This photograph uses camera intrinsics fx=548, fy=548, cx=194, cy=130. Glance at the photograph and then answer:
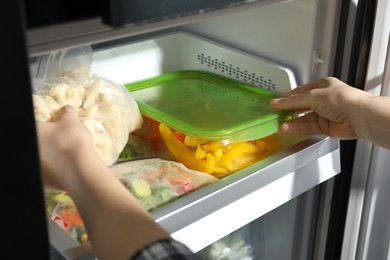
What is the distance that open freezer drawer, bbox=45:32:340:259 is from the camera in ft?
2.46

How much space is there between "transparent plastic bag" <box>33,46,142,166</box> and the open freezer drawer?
92 millimetres

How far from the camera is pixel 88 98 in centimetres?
87

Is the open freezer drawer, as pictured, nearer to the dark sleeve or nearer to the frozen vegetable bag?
the frozen vegetable bag

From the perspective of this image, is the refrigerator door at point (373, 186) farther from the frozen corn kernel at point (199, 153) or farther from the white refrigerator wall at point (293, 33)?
the frozen corn kernel at point (199, 153)

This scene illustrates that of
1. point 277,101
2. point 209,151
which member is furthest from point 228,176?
point 277,101

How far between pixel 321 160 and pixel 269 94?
0.17 meters

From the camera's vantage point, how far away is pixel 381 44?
0.94 m

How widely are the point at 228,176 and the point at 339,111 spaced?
0.21 meters

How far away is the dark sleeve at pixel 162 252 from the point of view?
21.3 inches

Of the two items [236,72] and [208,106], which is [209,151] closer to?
[208,106]

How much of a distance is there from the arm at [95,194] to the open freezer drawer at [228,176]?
4.2 inches

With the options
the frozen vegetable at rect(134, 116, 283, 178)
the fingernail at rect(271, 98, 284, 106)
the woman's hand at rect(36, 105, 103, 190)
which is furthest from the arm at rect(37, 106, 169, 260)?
the fingernail at rect(271, 98, 284, 106)

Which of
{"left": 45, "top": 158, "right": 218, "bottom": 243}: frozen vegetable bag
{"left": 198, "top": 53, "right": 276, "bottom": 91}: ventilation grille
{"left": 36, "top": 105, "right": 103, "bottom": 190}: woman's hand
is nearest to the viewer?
{"left": 36, "top": 105, "right": 103, "bottom": 190}: woman's hand

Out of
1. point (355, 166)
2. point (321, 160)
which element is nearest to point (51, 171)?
point (321, 160)
